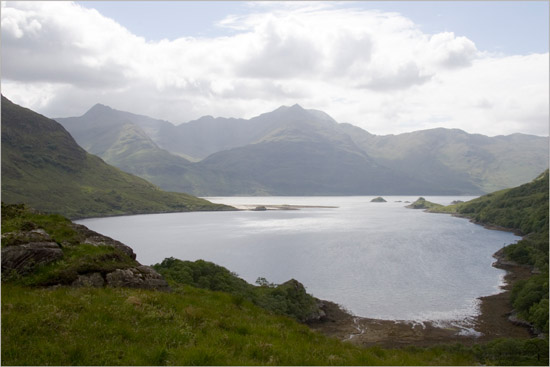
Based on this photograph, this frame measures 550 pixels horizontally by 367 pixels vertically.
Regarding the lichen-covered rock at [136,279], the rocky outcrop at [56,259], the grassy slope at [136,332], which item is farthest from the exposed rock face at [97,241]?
the grassy slope at [136,332]

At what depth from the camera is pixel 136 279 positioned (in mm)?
21000

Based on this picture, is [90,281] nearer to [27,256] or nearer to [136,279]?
[136,279]

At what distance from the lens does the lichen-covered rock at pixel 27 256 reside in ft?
63.1

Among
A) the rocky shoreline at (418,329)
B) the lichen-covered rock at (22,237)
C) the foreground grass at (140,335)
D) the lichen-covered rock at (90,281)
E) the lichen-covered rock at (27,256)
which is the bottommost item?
the rocky shoreline at (418,329)

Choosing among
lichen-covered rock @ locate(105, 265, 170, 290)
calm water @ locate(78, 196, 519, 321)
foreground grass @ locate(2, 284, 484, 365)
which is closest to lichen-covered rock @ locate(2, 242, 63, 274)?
foreground grass @ locate(2, 284, 484, 365)

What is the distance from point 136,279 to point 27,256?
545 centimetres

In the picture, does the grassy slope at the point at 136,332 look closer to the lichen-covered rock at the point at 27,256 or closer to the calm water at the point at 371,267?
the lichen-covered rock at the point at 27,256

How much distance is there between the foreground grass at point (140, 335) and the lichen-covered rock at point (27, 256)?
2161 millimetres

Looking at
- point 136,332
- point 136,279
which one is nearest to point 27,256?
point 136,279

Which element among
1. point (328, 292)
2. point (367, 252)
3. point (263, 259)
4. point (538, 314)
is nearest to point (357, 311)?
point (328, 292)

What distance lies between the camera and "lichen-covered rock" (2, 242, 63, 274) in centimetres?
1923

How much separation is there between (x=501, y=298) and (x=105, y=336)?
10873 centimetres

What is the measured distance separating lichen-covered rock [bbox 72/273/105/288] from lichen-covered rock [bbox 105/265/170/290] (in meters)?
0.37

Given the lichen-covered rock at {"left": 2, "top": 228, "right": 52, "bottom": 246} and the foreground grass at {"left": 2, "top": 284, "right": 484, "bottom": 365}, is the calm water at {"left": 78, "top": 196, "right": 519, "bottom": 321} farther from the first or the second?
the lichen-covered rock at {"left": 2, "top": 228, "right": 52, "bottom": 246}
